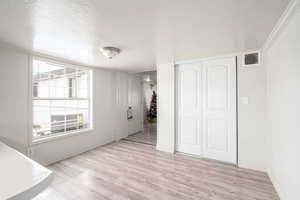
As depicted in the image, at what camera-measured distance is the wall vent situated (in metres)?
2.67

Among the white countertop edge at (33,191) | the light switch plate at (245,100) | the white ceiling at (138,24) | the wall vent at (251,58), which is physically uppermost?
the white ceiling at (138,24)

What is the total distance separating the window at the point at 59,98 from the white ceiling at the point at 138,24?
66cm

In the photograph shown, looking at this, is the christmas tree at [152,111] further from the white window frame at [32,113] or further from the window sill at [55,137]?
the window sill at [55,137]

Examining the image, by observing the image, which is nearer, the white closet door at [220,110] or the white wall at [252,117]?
the white wall at [252,117]

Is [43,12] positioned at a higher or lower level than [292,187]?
higher

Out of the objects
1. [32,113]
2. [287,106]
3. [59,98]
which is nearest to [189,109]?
[287,106]

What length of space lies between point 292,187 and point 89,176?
2716mm

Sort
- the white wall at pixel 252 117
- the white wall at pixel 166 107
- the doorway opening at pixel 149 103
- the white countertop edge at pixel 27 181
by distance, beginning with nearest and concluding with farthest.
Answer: the white countertop edge at pixel 27 181 < the white wall at pixel 252 117 < the white wall at pixel 166 107 < the doorway opening at pixel 149 103

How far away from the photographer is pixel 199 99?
331cm

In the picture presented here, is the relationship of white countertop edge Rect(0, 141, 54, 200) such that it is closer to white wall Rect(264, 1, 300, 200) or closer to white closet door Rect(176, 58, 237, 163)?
white wall Rect(264, 1, 300, 200)

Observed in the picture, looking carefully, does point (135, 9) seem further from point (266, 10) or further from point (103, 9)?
point (266, 10)

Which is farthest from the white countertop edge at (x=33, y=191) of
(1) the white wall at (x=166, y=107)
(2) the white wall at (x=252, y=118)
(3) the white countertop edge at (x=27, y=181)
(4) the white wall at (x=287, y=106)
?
(2) the white wall at (x=252, y=118)

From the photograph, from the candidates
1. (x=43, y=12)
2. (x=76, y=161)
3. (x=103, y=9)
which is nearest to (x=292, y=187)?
(x=103, y=9)

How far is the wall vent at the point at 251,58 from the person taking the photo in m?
2.67
